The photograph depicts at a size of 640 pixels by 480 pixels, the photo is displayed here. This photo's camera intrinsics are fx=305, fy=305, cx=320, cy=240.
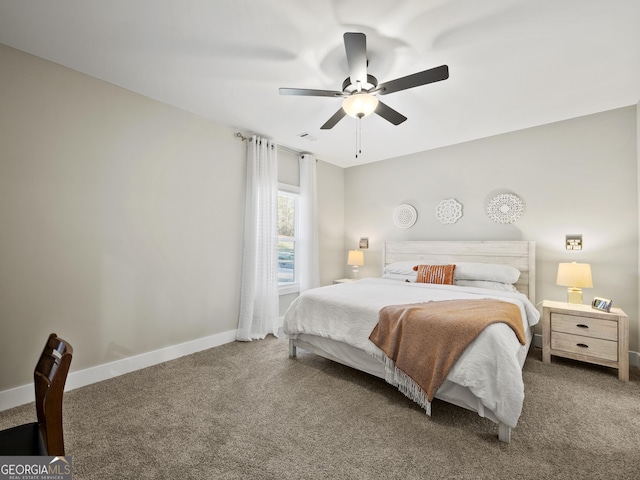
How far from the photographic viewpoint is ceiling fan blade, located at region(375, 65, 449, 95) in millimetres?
1969

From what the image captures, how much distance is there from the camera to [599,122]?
3283mm

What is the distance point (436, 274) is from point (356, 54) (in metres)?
2.68

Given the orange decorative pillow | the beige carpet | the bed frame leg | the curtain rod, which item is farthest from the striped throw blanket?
the curtain rod

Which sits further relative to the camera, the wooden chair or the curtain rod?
the curtain rod

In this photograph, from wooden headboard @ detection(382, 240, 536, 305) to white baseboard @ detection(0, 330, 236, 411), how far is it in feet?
8.73

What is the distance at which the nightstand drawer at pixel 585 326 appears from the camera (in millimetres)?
2759

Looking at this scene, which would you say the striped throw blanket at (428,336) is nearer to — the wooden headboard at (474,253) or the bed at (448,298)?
the bed at (448,298)

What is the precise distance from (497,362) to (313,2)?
2453 mm

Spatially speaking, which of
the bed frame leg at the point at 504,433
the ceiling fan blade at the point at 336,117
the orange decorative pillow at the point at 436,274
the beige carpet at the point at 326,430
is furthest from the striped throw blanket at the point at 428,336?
the ceiling fan blade at the point at 336,117

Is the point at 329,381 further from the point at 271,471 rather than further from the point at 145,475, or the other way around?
the point at 145,475

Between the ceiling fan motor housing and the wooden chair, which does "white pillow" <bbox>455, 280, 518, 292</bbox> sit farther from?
the wooden chair

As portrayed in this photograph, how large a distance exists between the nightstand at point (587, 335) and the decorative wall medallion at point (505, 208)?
1.16 m

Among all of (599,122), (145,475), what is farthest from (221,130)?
(599,122)

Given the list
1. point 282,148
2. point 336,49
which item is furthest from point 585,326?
point 282,148
